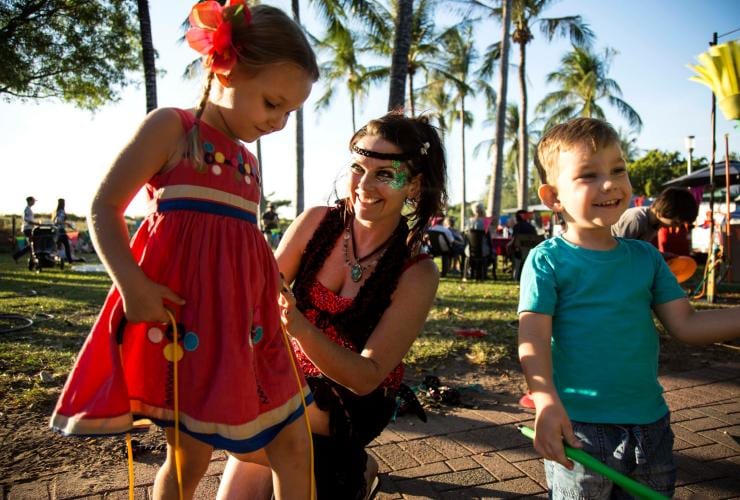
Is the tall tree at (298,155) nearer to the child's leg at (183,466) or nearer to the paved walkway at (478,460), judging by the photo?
the paved walkway at (478,460)

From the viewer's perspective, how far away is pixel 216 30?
54.3 inches

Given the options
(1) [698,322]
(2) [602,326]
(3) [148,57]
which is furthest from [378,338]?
(3) [148,57]

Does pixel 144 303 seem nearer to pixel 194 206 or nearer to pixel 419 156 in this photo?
pixel 194 206

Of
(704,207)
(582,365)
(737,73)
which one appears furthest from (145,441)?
(704,207)

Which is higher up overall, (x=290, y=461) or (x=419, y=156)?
(x=419, y=156)

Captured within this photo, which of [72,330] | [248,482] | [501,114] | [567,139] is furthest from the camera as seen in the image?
[501,114]

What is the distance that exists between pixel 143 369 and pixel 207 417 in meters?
0.22

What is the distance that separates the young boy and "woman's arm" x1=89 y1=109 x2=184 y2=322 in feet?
3.21

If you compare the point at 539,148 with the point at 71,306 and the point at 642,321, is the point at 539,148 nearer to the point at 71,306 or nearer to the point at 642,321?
the point at 642,321

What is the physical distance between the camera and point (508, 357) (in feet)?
13.9

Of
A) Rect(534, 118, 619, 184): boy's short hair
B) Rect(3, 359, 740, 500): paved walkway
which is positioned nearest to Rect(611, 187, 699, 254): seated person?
Rect(3, 359, 740, 500): paved walkway

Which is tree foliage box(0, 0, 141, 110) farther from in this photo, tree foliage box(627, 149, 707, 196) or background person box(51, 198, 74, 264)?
tree foliage box(627, 149, 707, 196)

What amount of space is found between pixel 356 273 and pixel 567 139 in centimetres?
84

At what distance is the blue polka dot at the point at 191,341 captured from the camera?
1.29 m
